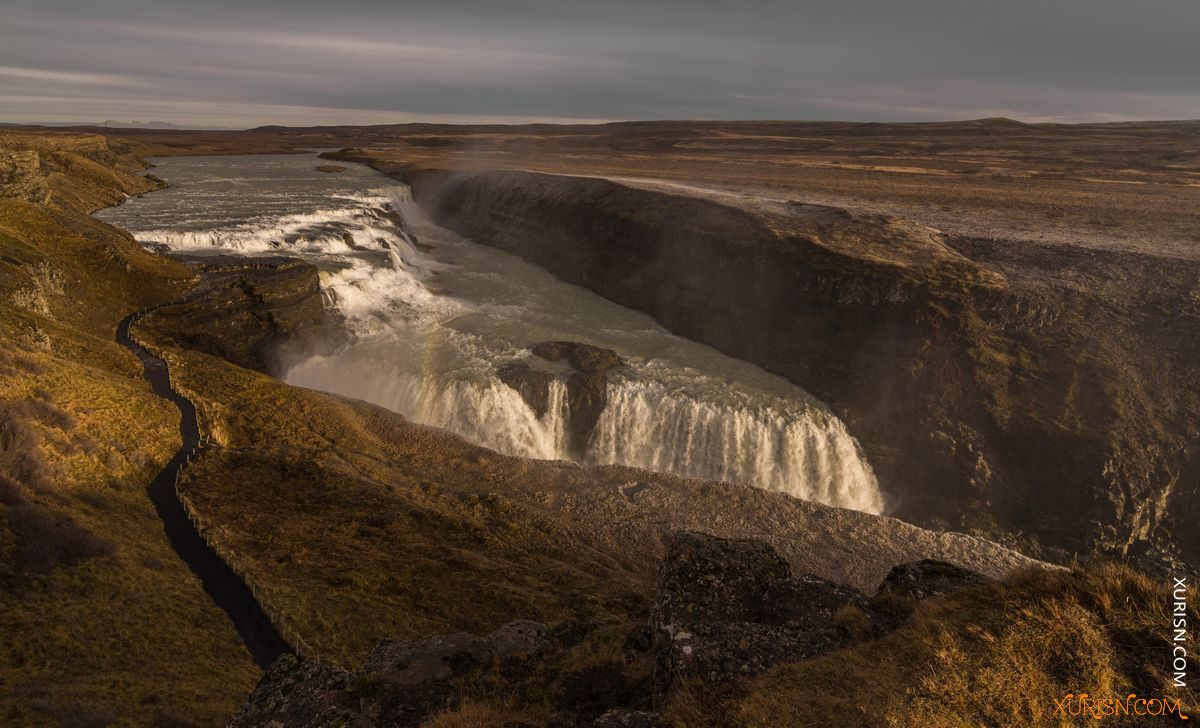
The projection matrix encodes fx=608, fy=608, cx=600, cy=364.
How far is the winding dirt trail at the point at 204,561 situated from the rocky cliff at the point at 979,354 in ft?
99.4

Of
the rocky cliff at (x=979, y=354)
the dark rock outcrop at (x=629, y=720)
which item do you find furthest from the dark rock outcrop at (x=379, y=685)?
the rocky cliff at (x=979, y=354)

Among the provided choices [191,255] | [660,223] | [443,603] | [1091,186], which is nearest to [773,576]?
[443,603]

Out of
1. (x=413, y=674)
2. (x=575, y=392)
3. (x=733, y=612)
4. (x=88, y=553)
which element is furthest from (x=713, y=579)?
(x=575, y=392)

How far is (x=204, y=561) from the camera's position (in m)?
17.6

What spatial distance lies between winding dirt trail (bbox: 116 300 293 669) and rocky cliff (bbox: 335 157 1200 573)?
30.3 m

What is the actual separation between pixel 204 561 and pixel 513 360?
20373mm

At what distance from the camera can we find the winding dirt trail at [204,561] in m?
15.2

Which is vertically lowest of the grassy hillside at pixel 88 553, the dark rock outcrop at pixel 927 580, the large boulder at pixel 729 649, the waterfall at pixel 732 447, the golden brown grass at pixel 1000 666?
the waterfall at pixel 732 447

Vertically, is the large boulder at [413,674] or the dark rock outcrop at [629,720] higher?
the dark rock outcrop at [629,720]

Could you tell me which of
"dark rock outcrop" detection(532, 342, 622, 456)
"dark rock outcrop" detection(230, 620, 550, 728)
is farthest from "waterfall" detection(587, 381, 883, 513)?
"dark rock outcrop" detection(230, 620, 550, 728)

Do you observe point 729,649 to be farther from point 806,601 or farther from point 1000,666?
point 1000,666

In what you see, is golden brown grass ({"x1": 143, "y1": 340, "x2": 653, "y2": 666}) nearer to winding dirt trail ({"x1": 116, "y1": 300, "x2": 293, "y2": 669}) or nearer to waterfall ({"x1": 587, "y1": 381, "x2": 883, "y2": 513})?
winding dirt trail ({"x1": 116, "y1": 300, "x2": 293, "y2": 669})

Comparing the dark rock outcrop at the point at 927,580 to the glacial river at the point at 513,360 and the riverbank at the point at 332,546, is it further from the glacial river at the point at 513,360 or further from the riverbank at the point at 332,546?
the glacial river at the point at 513,360

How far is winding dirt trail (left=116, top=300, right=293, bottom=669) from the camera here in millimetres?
15188
